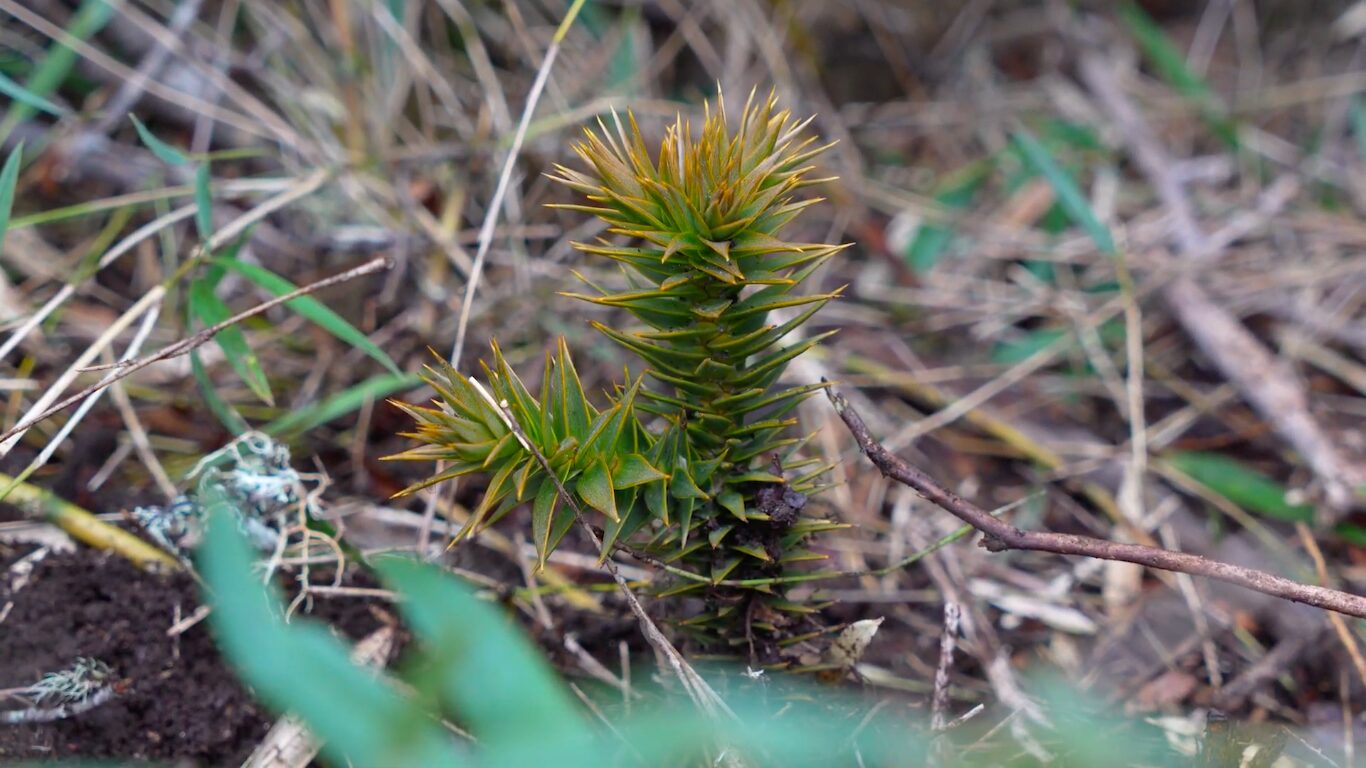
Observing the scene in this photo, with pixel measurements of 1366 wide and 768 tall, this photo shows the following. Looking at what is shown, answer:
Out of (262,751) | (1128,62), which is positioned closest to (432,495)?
(262,751)

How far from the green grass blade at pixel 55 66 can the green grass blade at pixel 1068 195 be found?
206 centimetres

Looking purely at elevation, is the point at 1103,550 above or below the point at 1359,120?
below

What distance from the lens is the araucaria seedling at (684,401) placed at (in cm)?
104

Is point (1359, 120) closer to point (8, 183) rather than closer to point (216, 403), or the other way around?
point (216, 403)

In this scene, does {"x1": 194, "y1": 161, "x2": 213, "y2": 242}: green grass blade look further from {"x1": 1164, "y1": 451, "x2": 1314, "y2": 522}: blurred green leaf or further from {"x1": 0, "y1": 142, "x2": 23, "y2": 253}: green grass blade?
{"x1": 1164, "y1": 451, "x2": 1314, "y2": 522}: blurred green leaf

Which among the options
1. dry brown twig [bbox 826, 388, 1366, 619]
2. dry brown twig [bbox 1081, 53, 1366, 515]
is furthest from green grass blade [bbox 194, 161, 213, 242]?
dry brown twig [bbox 1081, 53, 1366, 515]

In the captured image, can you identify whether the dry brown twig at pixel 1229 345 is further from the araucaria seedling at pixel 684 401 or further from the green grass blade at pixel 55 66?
the green grass blade at pixel 55 66

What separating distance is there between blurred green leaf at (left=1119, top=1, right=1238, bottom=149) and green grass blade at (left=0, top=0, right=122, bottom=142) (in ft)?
8.87

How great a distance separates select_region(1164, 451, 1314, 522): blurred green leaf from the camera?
191 centimetres

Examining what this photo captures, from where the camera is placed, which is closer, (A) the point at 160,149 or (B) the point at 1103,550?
(B) the point at 1103,550

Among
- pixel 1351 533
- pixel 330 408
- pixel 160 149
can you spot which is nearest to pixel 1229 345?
pixel 1351 533

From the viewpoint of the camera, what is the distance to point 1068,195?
7.82ft

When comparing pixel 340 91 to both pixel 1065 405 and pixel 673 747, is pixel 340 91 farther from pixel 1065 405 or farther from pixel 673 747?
pixel 673 747

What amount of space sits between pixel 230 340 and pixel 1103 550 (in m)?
1.25
